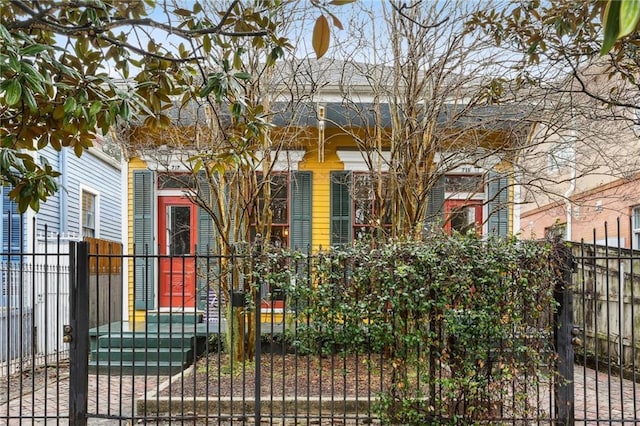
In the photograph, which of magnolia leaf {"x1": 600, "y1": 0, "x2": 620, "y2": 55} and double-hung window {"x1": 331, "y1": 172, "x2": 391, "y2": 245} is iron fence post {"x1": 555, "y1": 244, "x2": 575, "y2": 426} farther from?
double-hung window {"x1": 331, "y1": 172, "x2": 391, "y2": 245}

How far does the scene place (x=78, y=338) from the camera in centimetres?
552

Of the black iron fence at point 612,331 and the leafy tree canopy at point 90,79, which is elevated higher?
the leafy tree canopy at point 90,79

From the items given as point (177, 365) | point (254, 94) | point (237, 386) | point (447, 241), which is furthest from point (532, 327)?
point (177, 365)

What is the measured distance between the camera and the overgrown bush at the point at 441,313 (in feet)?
17.1

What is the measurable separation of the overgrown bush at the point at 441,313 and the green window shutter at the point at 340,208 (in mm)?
4777

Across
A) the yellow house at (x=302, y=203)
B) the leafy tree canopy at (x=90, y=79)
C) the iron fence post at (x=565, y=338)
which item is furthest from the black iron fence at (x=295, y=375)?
the yellow house at (x=302, y=203)

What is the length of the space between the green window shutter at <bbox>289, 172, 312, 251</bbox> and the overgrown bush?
485 cm

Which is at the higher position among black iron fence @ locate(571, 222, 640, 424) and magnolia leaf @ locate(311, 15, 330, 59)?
magnolia leaf @ locate(311, 15, 330, 59)

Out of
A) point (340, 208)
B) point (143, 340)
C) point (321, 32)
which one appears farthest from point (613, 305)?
point (321, 32)

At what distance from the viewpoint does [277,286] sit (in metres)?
5.39

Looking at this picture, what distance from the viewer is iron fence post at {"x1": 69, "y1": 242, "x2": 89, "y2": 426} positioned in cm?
552

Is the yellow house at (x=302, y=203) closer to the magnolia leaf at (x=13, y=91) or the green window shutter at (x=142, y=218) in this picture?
the green window shutter at (x=142, y=218)

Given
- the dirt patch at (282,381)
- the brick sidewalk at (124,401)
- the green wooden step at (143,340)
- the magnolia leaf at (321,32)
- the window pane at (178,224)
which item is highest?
the magnolia leaf at (321,32)

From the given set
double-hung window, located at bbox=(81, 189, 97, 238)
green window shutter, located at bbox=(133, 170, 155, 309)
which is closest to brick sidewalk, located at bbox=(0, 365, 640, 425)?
green window shutter, located at bbox=(133, 170, 155, 309)
